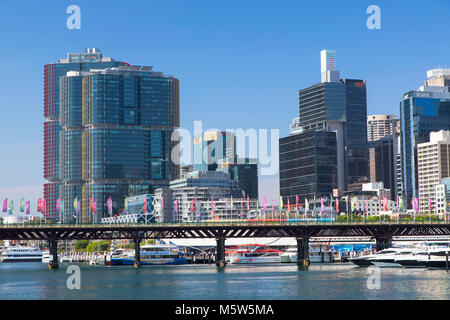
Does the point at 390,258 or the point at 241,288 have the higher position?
the point at 390,258

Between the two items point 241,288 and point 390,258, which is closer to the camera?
point 241,288

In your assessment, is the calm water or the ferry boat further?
the ferry boat

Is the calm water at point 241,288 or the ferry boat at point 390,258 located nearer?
the calm water at point 241,288

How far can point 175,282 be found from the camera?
14612 centimetres
